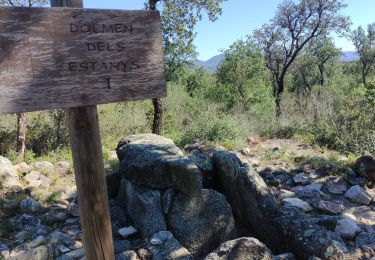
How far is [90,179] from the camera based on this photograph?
2.20 meters

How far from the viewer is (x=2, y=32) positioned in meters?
1.74

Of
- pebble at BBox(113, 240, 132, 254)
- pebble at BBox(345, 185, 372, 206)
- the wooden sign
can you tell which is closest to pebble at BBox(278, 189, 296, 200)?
pebble at BBox(345, 185, 372, 206)

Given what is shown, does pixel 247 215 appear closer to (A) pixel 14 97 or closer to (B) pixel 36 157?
(A) pixel 14 97

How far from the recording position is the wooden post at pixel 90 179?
217cm

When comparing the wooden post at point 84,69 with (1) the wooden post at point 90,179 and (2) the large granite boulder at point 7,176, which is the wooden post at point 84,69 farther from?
(2) the large granite boulder at point 7,176

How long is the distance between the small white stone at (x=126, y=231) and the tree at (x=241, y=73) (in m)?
15.1

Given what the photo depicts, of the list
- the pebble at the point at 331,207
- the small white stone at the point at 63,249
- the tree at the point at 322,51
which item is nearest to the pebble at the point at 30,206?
the small white stone at the point at 63,249

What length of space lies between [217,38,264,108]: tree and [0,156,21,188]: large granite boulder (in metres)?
13.9

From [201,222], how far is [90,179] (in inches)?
87.8

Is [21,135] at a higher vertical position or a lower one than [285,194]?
higher

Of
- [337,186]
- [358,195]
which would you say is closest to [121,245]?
[358,195]

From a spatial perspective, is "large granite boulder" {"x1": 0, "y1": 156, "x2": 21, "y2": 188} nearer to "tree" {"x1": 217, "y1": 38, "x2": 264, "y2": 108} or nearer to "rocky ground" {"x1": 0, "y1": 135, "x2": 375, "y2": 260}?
"rocky ground" {"x1": 0, "y1": 135, "x2": 375, "y2": 260}

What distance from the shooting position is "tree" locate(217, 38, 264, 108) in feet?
63.6

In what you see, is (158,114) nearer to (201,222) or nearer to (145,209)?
(145,209)
